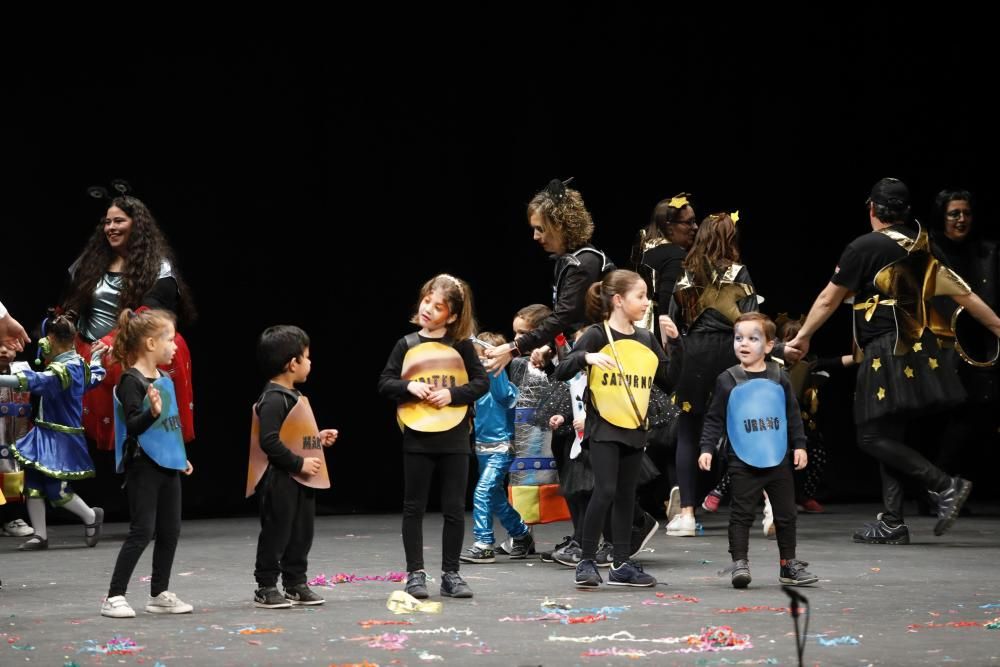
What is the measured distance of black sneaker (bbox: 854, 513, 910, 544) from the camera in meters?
6.56

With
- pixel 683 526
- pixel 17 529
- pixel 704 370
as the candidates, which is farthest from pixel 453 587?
pixel 17 529

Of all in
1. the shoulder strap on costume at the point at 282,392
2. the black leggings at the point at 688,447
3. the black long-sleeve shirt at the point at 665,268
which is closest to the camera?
the shoulder strap on costume at the point at 282,392

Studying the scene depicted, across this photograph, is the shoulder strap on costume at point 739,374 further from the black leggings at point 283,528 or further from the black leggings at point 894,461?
the black leggings at point 283,528

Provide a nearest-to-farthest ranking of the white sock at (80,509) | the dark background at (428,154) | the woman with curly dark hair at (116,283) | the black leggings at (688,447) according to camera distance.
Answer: the woman with curly dark hair at (116,283)
the white sock at (80,509)
the black leggings at (688,447)
the dark background at (428,154)

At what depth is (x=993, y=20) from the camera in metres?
9.16

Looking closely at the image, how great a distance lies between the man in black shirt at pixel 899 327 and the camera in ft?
20.8

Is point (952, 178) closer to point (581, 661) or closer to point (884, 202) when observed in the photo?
point (884, 202)

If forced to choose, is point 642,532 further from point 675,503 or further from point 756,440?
point 675,503

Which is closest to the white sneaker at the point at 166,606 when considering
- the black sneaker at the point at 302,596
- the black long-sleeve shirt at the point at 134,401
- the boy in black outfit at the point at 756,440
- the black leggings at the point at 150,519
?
the black leggings at the point at 150,519

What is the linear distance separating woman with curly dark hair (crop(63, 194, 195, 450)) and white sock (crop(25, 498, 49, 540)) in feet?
1.29

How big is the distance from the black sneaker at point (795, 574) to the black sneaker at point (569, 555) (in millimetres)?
1021

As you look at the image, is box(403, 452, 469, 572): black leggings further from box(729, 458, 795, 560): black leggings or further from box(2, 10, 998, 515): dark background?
box(2, 10, 998, 515): dark background

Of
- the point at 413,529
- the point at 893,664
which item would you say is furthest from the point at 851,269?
the point at 893,664

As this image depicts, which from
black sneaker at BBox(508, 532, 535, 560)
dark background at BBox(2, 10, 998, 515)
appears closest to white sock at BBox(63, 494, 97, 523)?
dark background at BBox(2, 10, 998, 515)
